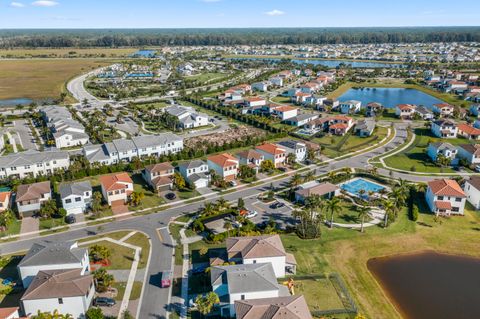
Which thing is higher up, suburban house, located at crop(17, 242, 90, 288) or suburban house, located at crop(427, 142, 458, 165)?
suburban house, located at crop(427, 142, 458, 165)

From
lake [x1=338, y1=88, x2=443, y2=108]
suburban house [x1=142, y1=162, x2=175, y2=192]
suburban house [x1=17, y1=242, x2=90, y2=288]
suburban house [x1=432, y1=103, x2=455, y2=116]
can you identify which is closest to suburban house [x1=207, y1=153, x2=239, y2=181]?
suburban house [x1=142, y1=162, x2=175, y2=192]

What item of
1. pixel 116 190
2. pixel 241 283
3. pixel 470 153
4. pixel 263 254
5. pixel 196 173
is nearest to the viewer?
pixel 241 283

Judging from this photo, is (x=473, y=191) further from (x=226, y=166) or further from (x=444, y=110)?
(x=444, y=110)

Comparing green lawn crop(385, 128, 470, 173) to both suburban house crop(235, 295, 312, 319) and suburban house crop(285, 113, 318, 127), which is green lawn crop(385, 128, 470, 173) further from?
suburban house crop(235, 295, 312, 319)

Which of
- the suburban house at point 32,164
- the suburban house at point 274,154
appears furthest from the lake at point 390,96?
the suburban house at point 32,164

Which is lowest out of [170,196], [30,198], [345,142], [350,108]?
[170,196]

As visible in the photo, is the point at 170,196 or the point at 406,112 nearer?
the point at 170,196

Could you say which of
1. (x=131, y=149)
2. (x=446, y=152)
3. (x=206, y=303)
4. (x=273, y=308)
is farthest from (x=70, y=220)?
(x=446, y=152)
